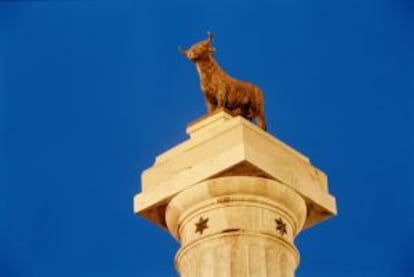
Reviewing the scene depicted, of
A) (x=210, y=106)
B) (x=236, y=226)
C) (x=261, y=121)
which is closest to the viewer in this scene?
(x=236, y=226)

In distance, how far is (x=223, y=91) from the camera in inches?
846

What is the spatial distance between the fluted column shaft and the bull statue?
2.04 meters

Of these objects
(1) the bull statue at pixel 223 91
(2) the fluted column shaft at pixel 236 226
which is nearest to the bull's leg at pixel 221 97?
(1) the bull statue at pixel 223 91

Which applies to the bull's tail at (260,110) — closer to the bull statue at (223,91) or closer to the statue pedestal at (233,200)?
the bull statue at (223,91)

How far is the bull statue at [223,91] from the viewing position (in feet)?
70.3

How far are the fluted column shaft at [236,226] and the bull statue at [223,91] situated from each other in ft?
6.68

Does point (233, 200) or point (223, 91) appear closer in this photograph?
point (233, 200)

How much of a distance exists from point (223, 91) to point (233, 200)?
8.99 feet

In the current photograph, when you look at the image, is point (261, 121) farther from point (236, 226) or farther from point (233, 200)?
point (236, 226)

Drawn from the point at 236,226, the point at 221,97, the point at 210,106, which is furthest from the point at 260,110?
the point at 236,226

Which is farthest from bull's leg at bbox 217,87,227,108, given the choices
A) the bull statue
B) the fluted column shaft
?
the fluted column shaft

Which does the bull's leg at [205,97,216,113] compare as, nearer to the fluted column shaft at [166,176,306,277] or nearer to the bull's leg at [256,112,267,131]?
the bull's leg at [256,112,267,131]

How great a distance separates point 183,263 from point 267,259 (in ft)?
4.83

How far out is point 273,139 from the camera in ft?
67.2
